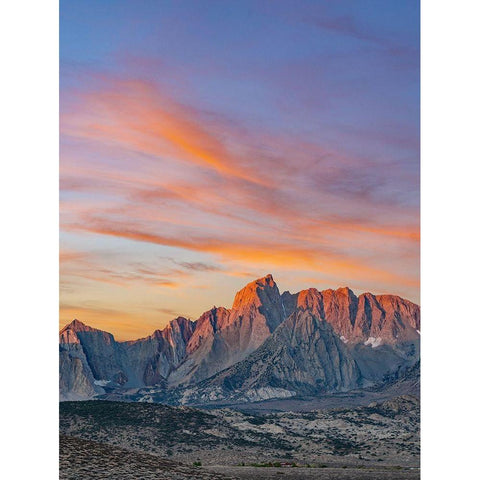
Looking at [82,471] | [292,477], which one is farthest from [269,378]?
[82,471]

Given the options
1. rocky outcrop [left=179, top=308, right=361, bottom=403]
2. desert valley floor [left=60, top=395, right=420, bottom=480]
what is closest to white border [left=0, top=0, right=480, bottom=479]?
desert valley floor [left=60, top=395, right=420, bottom=480]

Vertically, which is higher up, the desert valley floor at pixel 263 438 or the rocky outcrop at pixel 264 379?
the desert valley floor at pixel 263 438

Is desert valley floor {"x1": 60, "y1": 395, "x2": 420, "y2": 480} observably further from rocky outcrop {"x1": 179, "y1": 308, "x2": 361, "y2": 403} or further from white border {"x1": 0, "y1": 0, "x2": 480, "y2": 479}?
rocky outcrop {"x1": 179, "y1": 308, "x2": 361, "y2": 403}
